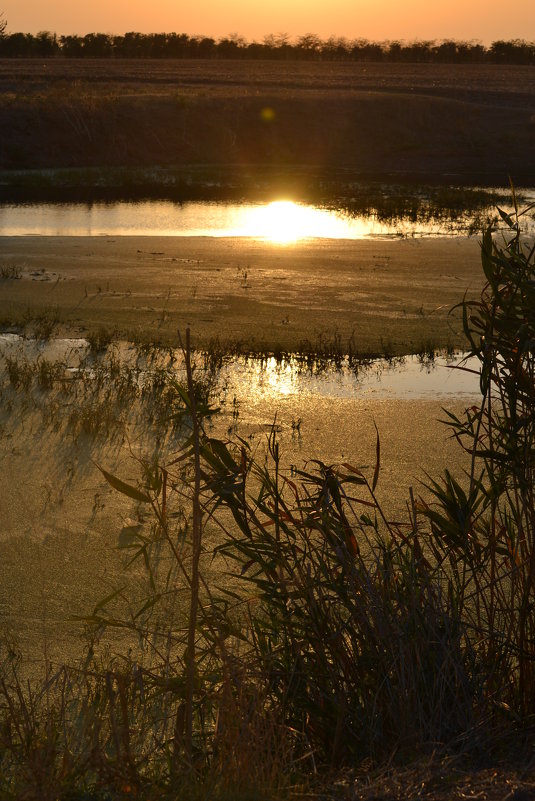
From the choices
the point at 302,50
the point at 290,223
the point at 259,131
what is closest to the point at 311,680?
the point at 290,223

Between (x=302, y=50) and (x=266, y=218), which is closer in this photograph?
(x=266, y=218)

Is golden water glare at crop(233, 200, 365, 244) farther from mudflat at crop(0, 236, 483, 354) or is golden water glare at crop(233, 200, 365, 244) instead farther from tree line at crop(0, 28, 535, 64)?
tree line at crop(0, 28, 535, 64)

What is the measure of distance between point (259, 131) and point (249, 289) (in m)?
19.7

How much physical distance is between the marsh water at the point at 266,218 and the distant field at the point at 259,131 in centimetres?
610

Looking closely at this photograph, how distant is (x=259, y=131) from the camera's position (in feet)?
94.3

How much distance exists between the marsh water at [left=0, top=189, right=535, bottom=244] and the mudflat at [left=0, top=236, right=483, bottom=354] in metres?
1.03

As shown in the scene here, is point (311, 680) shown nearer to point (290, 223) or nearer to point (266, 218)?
point (290, 223)

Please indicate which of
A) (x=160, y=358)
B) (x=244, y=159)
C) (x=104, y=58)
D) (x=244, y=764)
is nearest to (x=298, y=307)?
(x=160, y=358)

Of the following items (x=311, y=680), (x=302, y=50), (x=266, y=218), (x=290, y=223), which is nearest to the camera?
(x=311, y=680)

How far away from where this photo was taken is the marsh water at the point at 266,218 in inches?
578

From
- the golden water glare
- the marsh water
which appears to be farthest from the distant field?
the golden water glare

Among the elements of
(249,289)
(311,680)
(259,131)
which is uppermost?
(259,131)

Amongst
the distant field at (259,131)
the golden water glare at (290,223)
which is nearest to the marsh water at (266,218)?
the golden water glare at (290,223)

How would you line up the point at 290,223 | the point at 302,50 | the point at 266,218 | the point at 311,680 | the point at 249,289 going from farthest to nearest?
the point at 302,50 < the point at 266,218 < the point at 290,223 < the point at 249,289 < the point at 311,680
